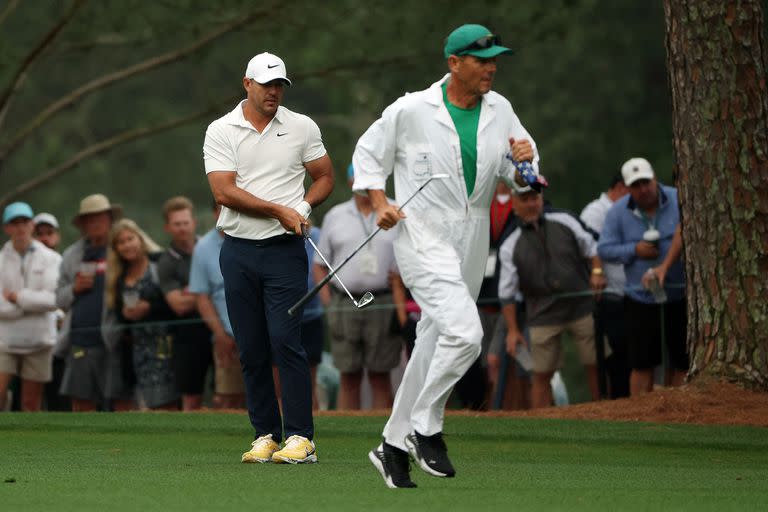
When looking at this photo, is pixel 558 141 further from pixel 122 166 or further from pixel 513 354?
pixel 513 354

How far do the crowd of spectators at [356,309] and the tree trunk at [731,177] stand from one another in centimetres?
125

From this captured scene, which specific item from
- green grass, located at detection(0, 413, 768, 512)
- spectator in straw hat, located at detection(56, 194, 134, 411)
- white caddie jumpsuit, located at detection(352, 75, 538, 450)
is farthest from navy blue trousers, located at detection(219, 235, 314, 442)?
spectator in straw hat, located at detection(56, 194, 134, 411)

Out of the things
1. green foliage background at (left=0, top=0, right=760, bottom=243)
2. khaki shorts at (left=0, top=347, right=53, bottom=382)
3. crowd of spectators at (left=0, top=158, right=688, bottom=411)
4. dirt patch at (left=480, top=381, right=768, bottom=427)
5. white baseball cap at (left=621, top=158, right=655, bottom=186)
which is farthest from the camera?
green foliage background at (left=0, top=0, right=760, bottom=243)

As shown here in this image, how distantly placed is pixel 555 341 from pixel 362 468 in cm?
574

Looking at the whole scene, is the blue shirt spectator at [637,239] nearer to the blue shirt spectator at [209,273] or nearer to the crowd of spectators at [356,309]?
the crowd of spectators at [356,309]

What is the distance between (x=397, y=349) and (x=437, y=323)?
7033mm

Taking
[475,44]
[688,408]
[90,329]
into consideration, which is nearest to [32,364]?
[90,329]

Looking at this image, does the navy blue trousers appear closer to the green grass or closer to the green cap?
the green grass

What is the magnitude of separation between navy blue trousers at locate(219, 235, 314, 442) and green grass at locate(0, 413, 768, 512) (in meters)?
0.42

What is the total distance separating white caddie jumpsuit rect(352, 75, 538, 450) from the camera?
888 centimetres

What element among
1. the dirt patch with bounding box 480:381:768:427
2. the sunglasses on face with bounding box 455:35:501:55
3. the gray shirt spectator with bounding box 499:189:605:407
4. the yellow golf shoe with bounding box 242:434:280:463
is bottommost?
the dirt patch with bounding box 480:381:768:427

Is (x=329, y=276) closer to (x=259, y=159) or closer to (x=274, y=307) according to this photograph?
(x=274, y=307)

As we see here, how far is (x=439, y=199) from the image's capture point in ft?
29.7

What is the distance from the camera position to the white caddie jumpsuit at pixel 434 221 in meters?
8.88
